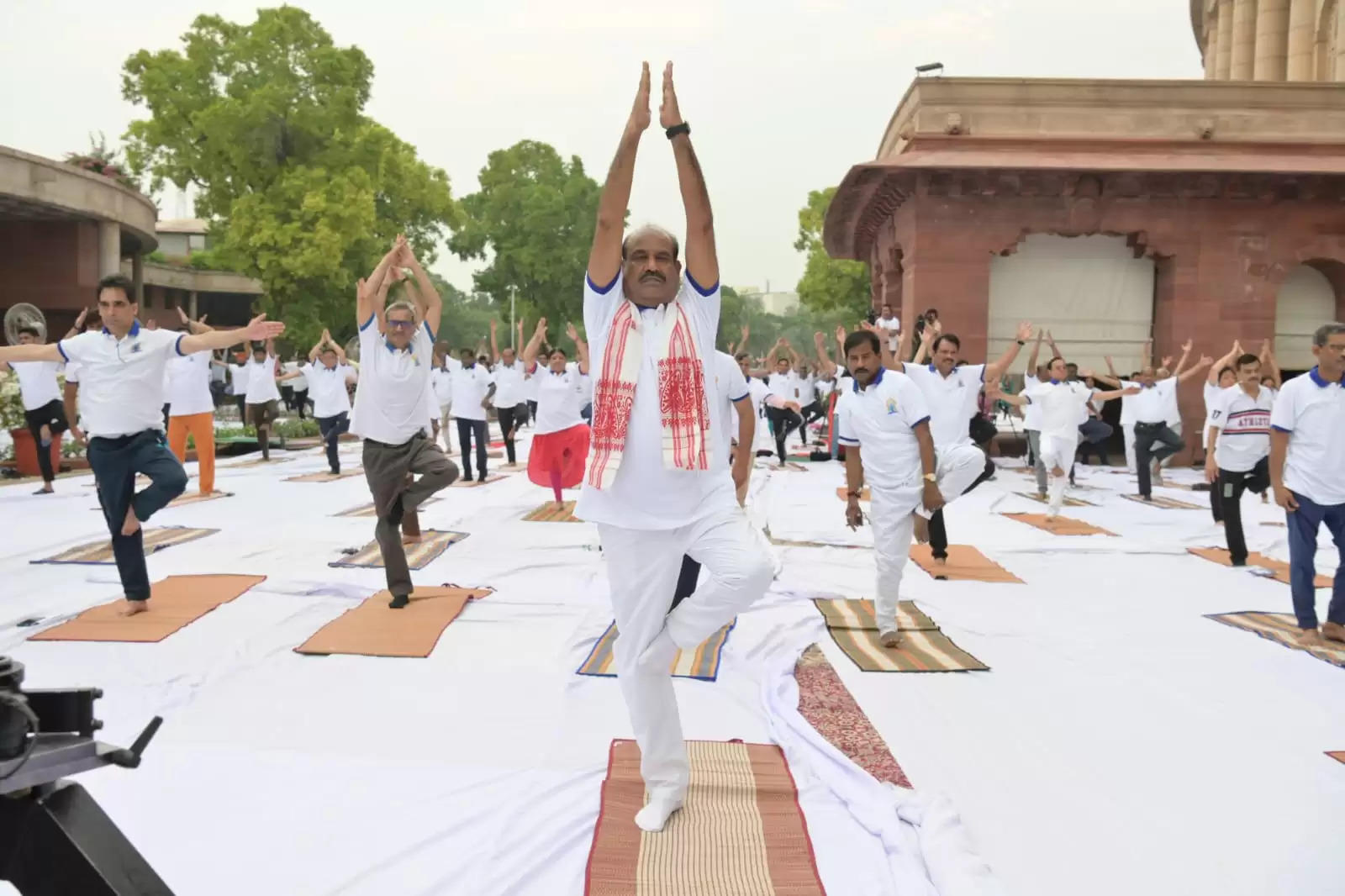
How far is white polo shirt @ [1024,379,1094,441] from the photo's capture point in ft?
36.8

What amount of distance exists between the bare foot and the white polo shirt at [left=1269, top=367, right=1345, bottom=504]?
0.89 metres

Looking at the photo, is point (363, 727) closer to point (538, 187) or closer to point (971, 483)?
point (971, 483)

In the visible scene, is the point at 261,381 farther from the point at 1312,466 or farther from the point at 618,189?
the point at 1312,466

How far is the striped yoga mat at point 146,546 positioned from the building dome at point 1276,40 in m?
24.6

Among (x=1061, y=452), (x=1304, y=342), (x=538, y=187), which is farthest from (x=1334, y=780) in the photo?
(x=538, y=187)

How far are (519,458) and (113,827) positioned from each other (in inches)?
692

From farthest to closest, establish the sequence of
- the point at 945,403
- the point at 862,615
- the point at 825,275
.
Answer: the point at 825,275
the point at 945,403
the point at 862,615

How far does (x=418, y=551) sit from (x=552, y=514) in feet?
8.29

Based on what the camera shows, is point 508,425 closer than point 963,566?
No

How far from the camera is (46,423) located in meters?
12.2

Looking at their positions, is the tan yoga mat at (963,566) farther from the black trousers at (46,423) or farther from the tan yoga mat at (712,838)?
the black trousers at (46,423)

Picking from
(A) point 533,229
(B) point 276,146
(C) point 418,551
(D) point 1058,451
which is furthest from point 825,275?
(C) point 418,551

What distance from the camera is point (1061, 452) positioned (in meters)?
11.7

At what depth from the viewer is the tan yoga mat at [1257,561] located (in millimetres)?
8234
